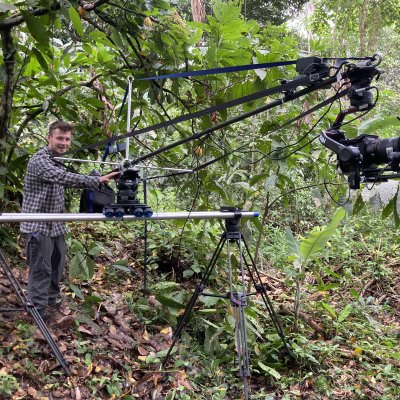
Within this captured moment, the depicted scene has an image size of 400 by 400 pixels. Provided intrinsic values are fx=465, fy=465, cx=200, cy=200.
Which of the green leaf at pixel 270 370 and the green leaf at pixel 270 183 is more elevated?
the green leaf at pixel 270 183

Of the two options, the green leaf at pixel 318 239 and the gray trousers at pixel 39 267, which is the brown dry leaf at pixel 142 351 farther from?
the green leaf at pixel 318 239

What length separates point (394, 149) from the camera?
6.56ft

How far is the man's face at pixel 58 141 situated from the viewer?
327 cm

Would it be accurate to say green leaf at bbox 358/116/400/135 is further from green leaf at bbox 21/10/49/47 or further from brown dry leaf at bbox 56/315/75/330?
brown dry leaf at bbox 56/315/75/330

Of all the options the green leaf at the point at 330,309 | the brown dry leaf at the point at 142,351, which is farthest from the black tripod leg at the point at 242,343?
the green leaf at the point at 330,309

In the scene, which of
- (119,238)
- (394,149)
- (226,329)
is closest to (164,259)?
(119,238)

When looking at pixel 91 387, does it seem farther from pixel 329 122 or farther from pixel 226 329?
pixel 329 122

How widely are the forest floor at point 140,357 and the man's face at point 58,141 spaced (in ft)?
3.27

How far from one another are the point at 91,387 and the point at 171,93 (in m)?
2.10

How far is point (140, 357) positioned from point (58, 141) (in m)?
1.64

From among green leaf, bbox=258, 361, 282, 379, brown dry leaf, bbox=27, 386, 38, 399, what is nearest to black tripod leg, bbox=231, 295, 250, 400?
green leaf, bbox=258, 361, 282, 379

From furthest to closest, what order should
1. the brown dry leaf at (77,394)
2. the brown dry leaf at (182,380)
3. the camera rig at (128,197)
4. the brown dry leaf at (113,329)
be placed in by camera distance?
the brown dry leaf at (113,329) → the brown dry leaf at (182,380) → the brown dry leaf at (77,394) → the camera rig at (128,197)

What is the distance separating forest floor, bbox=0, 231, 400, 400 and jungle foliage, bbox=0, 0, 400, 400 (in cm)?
1

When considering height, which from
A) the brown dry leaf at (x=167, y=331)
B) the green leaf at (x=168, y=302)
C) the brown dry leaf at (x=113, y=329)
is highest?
the green leaf at (x=168, y=302)
